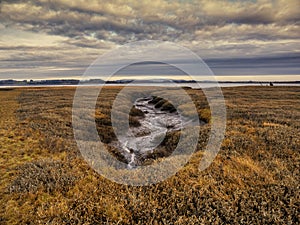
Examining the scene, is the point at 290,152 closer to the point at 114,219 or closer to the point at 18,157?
the point at 114,219

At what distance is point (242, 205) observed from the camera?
29.3ft

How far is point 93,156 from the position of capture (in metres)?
15.4

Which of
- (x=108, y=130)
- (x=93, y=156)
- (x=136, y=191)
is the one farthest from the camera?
(x=108, y=130)

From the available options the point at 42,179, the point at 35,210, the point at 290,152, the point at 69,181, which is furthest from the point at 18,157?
the point at 290,152

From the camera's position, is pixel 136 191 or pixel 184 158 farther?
pixel 184 158

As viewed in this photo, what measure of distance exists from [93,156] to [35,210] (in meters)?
6.62

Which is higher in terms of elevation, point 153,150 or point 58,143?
point 58,143

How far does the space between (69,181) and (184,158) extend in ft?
23.1

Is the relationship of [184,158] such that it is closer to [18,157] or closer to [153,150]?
[153,150]

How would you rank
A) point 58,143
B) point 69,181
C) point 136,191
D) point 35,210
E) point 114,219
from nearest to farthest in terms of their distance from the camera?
point 114,219 < point 35,210 < point 136,191 < point 69,181 < point 58,143

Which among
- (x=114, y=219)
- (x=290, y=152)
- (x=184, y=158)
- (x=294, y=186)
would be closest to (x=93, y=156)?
(x=184, y=158)

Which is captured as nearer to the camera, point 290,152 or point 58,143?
point 290,152

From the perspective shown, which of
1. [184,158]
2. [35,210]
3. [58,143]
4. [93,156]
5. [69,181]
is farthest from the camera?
[58,143]

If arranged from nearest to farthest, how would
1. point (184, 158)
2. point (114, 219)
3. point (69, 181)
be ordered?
point (114, 219) < point (69, 181) < point (184, 158)
